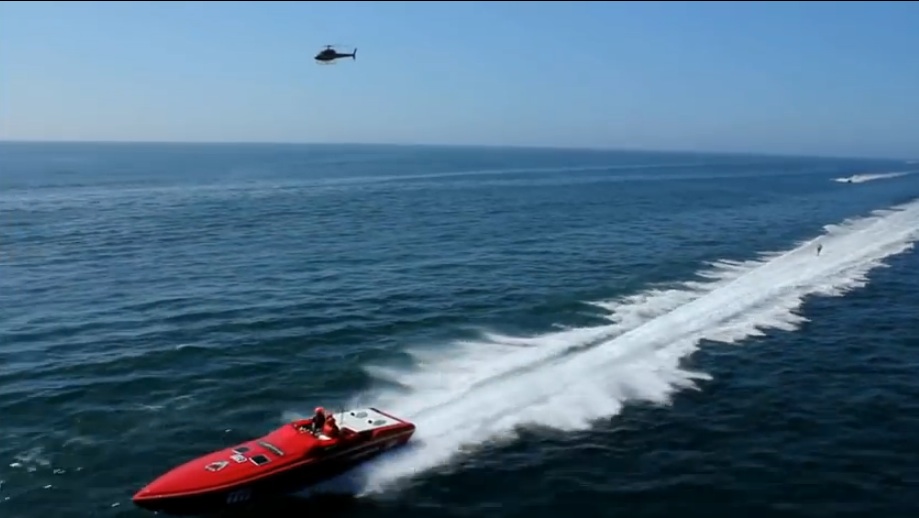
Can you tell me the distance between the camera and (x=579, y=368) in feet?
149

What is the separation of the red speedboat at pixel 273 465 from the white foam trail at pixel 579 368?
1.27m

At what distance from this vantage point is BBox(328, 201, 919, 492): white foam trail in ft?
124

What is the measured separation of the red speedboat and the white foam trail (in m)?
1.27

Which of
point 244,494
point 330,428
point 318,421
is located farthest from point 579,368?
point 244,494

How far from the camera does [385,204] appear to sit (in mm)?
126562

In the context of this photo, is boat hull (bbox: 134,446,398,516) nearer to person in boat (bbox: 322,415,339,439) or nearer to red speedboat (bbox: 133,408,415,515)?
red speedboat (bbox: 133,408,415,515)

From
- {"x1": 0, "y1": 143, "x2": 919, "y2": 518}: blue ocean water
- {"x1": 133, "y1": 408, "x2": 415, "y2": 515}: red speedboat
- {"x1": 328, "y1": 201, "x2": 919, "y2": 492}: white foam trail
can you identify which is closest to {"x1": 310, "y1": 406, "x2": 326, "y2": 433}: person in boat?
{"x1": 133, "y1": 408, "x2": 415, "y2": 515}: red speedboat

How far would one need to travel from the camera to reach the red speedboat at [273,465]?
30.1 meters

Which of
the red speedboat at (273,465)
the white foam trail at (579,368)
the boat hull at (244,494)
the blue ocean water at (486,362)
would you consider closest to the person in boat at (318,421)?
the red speedboat at (273,465)

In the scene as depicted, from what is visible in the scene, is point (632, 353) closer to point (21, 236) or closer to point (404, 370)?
point (404, 370)

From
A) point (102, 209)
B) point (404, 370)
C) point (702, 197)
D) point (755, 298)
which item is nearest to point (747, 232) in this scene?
point (755, 298)

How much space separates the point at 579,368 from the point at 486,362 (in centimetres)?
582

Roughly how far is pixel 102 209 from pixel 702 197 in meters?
112

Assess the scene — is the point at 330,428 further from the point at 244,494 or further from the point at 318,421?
the point at 244,494
